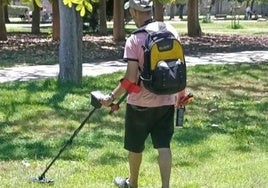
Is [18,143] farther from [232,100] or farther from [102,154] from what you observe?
[232,100]

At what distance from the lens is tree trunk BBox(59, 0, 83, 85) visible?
11.8m

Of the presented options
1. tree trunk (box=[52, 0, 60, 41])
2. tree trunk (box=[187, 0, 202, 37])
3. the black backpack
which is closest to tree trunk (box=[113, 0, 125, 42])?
tree trunk (box=[52, 0, 60, 41])

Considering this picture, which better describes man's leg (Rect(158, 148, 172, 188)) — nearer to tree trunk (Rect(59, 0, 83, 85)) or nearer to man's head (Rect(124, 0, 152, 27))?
man's head (Rect(124, 0, 152, 27))

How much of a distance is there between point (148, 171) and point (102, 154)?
0.95 metres

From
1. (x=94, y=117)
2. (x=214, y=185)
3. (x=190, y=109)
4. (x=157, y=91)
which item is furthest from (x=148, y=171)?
(x=190, y=109)

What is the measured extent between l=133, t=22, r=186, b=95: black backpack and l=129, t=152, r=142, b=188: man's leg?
0.72 metres

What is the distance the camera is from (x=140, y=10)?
4.79 metres

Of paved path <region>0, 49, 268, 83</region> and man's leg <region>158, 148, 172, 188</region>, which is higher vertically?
man's leg <region>158, 148, 172, 188</region>

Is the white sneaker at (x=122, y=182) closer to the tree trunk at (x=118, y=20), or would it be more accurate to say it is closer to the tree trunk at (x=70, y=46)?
the tree trunk at (x=70, y=46)

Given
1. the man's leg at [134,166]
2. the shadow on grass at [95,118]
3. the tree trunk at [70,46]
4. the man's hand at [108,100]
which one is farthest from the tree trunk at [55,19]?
the man's hand at [108,100]

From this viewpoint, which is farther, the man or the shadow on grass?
the shadow on grass

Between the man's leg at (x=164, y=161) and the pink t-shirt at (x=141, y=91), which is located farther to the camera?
the man's leg at (x=164, y=161)

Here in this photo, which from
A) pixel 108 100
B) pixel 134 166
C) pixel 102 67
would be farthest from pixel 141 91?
pixel 102 67

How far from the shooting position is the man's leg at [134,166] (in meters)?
5.18
